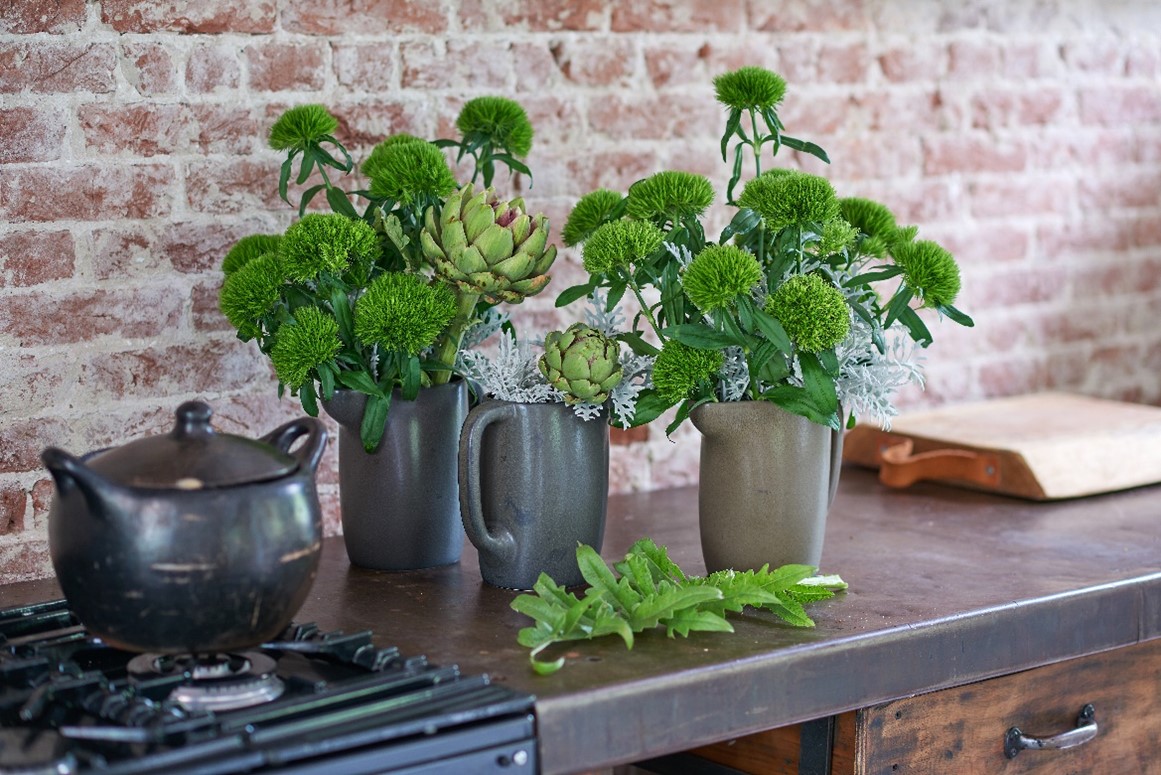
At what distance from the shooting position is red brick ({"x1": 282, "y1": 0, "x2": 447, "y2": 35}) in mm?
1738

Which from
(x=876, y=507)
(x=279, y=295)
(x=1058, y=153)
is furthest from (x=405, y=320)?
(x=1058, y=153)

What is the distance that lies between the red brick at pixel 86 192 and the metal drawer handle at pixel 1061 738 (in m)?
1.08

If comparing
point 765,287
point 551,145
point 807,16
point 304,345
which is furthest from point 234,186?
point 807,16

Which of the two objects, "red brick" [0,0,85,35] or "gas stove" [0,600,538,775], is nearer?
"gas stove" [0,600,538,775]

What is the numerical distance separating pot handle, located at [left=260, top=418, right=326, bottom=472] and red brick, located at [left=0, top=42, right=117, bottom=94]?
559 mm

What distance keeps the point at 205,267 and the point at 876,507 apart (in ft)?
3.01

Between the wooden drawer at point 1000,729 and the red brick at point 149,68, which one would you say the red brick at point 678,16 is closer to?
the red brick at point 149,68

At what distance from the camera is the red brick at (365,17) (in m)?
1.74

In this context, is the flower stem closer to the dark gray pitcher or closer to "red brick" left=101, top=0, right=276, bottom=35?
the dark gray pitcher

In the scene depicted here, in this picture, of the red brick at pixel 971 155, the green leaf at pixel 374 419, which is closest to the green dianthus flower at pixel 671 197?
the green leaf at pixel 374 419

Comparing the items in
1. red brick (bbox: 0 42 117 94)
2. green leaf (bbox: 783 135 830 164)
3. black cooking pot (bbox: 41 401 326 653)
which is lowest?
black cooking pot (bbox: 41 401 326 653)

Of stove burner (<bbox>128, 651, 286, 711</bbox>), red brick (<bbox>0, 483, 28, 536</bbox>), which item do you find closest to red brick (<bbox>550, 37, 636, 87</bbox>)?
red brick (<bbox>0, 483, 28, 536</bbox>)

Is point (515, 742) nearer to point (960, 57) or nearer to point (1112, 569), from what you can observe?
point (1112, 569)

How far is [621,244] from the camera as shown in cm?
142
